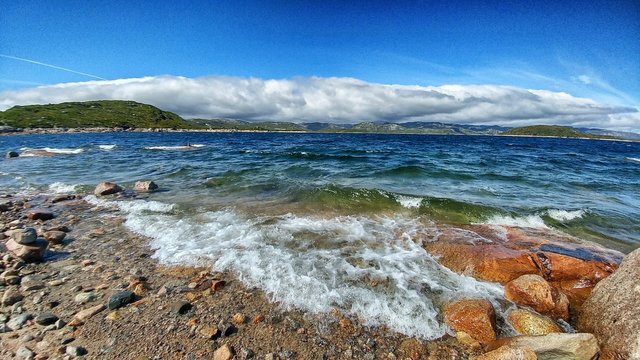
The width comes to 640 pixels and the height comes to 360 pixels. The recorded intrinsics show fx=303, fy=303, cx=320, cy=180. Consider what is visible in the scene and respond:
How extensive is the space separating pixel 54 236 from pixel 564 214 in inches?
702

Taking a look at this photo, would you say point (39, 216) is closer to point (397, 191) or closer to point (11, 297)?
point (11, 297)

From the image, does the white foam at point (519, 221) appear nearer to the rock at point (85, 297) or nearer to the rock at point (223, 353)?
the rock at point (223, 353)

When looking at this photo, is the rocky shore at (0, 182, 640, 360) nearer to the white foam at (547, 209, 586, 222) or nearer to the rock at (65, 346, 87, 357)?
the rock at (65, 346, 87, 357)

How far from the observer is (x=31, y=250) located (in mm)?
7324

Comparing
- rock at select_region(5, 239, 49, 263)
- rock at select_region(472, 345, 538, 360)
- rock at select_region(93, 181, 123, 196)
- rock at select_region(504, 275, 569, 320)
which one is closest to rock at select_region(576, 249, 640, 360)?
rock at select_region(504, 275, 569, 320)

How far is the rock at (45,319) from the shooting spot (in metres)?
4.97

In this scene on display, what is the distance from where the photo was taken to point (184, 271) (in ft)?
22.5

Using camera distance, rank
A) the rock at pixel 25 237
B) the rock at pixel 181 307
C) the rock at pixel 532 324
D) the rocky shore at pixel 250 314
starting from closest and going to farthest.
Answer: the rocky shore at pixel 250 314, the rock at pixel 532 324, the rock at pixel 181 307, the rock at pixel 25 237

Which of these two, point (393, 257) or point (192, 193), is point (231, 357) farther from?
point (192, 193)

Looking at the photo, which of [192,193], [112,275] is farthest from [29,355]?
[192,193]

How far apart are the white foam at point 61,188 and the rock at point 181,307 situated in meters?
14.4

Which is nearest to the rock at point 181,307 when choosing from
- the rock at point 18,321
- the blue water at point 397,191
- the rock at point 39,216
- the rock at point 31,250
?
the rock at point 18,321

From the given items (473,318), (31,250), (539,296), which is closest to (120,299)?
(31,250)

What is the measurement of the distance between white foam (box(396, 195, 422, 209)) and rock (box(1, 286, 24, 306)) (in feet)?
39.0
